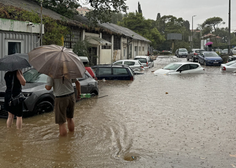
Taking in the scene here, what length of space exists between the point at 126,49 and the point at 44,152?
120ft

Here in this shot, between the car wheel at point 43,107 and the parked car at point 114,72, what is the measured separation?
9.21 m

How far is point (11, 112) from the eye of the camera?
669cm

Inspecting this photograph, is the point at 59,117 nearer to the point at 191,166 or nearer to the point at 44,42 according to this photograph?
the point at 191,166

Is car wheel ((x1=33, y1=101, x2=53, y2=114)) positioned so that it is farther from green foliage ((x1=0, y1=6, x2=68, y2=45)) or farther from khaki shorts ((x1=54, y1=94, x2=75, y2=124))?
green foliage ((x1=0, y1=6, x2=68, y2=45))

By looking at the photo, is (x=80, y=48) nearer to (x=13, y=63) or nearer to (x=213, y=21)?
(x=13, y=63)

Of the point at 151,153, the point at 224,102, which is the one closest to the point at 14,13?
the point at 224,102

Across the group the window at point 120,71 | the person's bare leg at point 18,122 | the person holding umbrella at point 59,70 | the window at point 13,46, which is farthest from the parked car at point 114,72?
the person holding umbrella at point 59,70

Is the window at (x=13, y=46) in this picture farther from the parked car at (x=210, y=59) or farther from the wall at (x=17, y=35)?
the parked car at (x=210, y=59)

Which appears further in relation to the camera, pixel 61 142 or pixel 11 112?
pixel 11 112

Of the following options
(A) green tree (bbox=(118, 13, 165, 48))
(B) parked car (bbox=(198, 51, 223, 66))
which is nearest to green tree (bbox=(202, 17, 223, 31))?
(A) green tree (bbox=(118, 13, 165, 48))

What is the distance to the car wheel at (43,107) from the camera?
324 inches

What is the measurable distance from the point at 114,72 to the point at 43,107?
9667 mm

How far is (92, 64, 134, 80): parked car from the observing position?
1780cm

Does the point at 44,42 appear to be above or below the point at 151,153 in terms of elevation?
above
